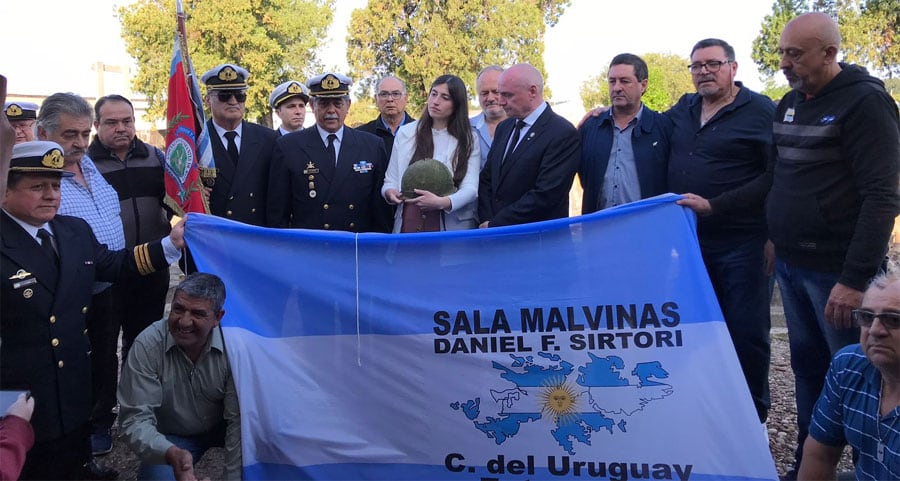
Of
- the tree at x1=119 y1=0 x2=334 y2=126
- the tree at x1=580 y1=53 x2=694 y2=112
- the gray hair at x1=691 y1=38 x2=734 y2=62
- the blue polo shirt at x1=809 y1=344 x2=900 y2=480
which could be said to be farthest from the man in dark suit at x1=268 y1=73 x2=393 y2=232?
the tree at x1=580 y1=53 x2=694 y2=112

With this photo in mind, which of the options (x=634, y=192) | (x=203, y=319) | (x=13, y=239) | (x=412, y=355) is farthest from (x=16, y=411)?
(x=634, y=192)

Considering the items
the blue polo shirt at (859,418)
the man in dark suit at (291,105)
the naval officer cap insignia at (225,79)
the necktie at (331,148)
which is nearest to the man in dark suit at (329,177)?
the necktie at (331,148)

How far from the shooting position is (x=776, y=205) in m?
4.00

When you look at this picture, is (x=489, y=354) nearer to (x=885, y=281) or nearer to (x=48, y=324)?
(x=885, y=281)

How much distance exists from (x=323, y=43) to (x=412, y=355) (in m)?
35.0

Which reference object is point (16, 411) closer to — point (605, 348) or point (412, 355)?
point (412, 355)

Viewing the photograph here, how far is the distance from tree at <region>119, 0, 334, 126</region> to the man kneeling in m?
28.0

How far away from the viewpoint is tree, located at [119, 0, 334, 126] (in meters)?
30.1

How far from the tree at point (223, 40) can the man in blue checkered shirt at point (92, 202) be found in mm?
26608

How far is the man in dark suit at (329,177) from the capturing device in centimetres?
517

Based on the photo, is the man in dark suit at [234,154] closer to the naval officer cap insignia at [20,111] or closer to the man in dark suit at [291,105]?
the man in dark suit at [291,105]

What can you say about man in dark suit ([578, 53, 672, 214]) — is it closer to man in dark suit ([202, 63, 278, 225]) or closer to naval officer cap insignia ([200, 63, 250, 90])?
man in dark suit ([202, 63, 278, 225])

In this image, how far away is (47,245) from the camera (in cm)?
376

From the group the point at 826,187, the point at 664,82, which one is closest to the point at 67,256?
the point at 826,187
